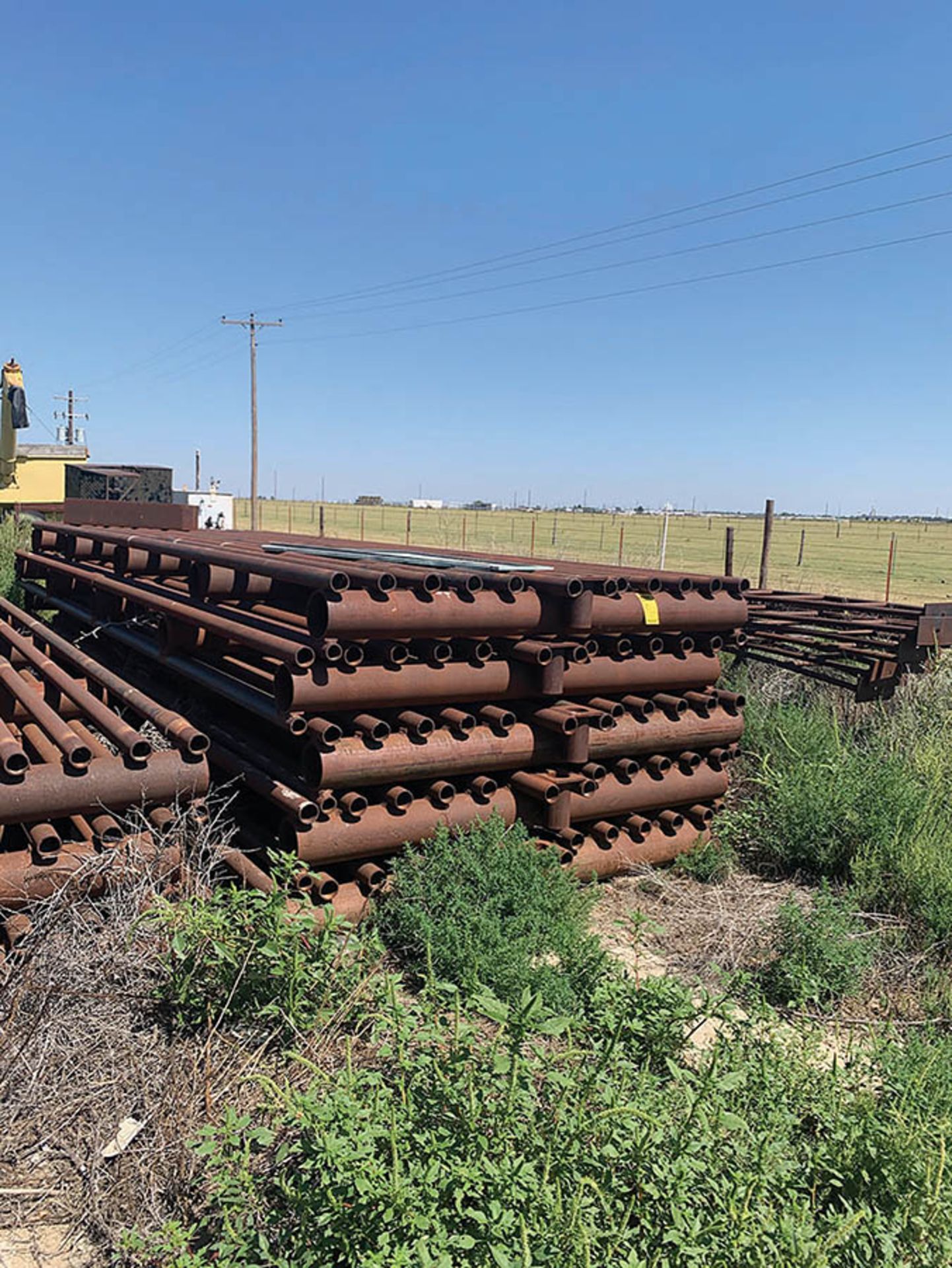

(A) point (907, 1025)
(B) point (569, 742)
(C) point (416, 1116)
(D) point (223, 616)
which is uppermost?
(D) point (223, 616)

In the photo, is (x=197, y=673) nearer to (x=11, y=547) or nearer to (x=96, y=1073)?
(x=96, y=1073)

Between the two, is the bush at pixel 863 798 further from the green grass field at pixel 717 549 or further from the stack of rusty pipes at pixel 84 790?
the green grass field at pixel 717 549

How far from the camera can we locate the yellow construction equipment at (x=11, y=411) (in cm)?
1557

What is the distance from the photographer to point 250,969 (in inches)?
139

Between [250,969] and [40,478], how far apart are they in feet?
61.2

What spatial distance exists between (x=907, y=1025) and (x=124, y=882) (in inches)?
147

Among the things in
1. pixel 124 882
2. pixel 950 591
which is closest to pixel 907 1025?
pixel 124 882

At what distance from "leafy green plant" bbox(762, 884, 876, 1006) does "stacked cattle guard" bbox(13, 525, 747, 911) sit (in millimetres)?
1380

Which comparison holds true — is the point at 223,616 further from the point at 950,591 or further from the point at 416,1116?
the point at 950,591

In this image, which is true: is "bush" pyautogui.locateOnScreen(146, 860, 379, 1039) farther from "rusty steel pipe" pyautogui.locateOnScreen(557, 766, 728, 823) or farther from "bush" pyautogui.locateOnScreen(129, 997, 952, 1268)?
"rusty steel pipe" pyautogui.locateOnScreen(557, 766, 728, 823)

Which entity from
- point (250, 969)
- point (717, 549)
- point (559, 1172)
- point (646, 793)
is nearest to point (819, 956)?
point (646, 793)

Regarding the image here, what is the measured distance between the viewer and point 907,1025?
4.28 metres

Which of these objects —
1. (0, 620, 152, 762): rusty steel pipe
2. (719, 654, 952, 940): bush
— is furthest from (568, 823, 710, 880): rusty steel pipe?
(0, 620, 152, 762): rusty steel pipe

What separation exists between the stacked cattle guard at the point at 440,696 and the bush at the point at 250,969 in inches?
13.4
